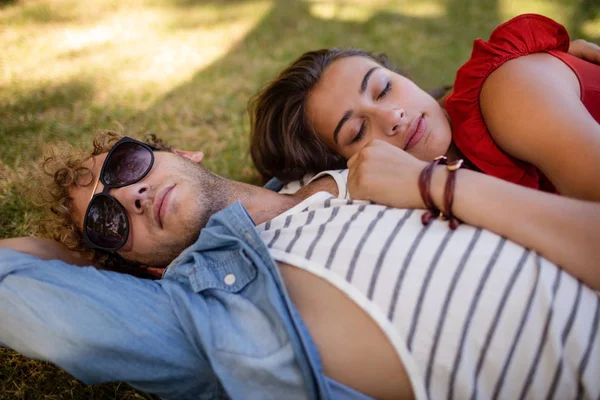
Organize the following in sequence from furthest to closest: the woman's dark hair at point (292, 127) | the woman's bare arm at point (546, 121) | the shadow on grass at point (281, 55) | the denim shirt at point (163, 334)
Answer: the shadow on grass at point (281, 55) < the woman's dark hair at point (292, 127) < the woman's bare arm at point (546, 121) < the denim shirt at point (163, 334)

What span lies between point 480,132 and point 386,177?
0.66 m

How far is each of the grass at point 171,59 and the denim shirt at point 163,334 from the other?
0.41 m

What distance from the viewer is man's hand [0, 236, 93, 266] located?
2062 millimetres

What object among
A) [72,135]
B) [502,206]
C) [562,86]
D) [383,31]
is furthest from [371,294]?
[383,31]

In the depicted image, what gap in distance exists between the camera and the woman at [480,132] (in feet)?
5.41

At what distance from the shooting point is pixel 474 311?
5.18 feet

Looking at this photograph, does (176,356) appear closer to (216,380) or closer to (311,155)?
(216,380)

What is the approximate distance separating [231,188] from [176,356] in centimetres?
90

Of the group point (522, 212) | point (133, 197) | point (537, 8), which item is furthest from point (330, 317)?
point (537, 8)

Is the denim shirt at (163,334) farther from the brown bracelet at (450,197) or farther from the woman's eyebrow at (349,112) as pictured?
the woman's eyebrow at (349,112)

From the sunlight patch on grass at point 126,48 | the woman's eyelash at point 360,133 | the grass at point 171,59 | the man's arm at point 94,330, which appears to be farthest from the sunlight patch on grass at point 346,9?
the man's arm at point 94,330

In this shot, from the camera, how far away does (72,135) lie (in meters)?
3.58

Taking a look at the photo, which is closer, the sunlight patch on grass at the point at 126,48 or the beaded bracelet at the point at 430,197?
the beaded bracelet at the point at 430,197

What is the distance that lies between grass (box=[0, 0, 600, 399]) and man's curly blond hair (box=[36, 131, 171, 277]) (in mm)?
503
